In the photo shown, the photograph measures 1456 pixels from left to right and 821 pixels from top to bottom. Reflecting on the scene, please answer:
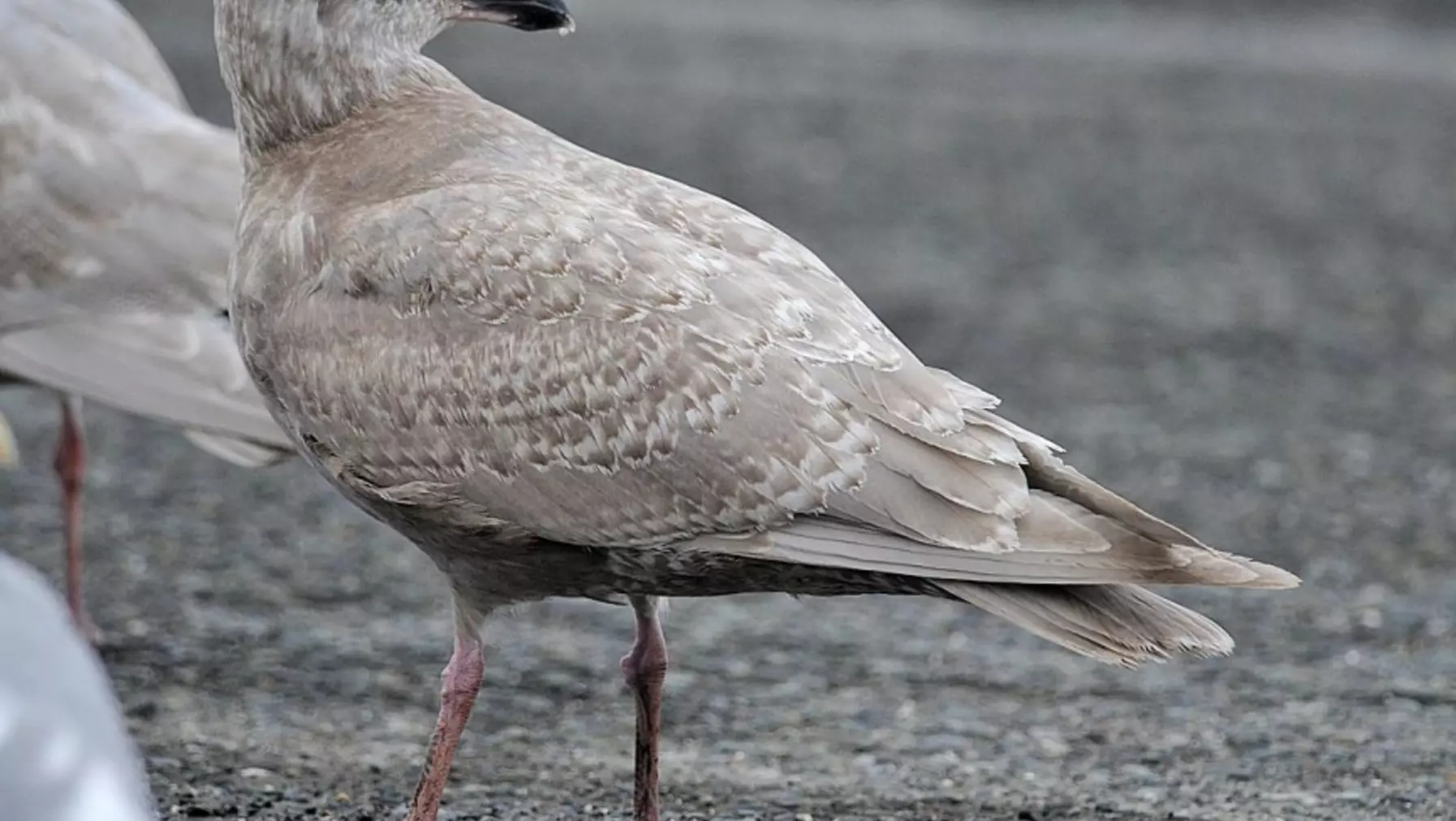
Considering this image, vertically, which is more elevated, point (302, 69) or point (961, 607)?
point (302, 69)

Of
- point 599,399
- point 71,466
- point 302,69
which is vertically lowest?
point 71,466

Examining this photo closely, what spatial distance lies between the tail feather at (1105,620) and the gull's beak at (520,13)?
1553 mm

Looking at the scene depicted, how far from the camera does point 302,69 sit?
5.21 metres

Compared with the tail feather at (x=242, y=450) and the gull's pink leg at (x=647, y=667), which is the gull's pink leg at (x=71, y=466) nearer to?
the tail feather at (x=242, y=450)

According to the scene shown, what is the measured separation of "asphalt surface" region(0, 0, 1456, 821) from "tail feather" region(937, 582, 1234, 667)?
1.05 metres

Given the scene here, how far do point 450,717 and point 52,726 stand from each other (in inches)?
87.9

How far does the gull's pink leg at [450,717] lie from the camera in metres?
4.96

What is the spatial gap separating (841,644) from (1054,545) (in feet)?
10.0

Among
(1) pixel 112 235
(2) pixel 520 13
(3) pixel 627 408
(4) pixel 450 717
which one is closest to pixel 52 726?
(3) pixel 627 408

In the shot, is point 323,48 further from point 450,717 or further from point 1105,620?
point 1105,620

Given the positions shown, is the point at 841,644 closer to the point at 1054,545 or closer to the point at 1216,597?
the point at 1216,597

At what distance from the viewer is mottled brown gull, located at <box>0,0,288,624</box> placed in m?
6.28

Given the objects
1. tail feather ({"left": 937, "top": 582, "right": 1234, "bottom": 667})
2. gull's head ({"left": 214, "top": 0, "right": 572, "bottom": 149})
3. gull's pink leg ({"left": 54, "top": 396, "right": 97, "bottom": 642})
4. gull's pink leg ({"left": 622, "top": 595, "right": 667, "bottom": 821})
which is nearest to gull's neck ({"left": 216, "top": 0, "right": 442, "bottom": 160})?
gull's head ({"left": 214, "top": 0, "right": 572, "bottom": 149})

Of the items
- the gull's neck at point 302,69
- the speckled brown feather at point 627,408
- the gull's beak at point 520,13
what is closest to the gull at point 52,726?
the speckled brown feather at point 627,408
